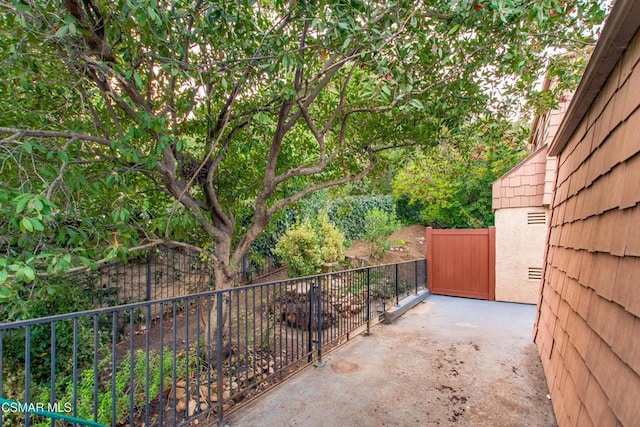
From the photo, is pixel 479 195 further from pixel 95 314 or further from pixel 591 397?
pixel 95 314

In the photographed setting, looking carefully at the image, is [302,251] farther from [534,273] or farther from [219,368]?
[219,368]

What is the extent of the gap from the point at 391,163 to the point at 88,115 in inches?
166

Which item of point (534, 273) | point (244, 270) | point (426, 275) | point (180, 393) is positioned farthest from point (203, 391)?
point (534, 273)

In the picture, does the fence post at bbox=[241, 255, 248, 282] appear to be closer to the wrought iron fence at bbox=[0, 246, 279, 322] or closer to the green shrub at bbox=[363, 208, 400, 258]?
the wrought iron fence at bbox=[0, 246, 279, 322]

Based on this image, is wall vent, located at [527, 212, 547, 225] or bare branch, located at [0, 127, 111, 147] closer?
bare branch, located at [0, 127, 111, 147]

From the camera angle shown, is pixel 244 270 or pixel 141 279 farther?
pixel 244 270

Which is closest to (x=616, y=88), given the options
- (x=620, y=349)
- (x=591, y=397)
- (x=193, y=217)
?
(x=620, y=349)

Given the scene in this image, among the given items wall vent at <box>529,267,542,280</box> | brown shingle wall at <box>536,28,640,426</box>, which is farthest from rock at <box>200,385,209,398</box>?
wall vent at <box>529,267,542,280</box>

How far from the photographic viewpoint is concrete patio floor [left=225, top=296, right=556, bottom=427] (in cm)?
247

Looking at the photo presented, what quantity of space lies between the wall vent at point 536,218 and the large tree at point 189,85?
3406 millimetres

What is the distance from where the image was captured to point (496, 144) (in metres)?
4.42

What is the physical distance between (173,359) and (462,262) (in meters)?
6.70

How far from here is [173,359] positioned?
2150 millimetres

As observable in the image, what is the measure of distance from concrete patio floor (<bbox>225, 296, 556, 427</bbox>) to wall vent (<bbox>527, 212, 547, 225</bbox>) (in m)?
2.71
